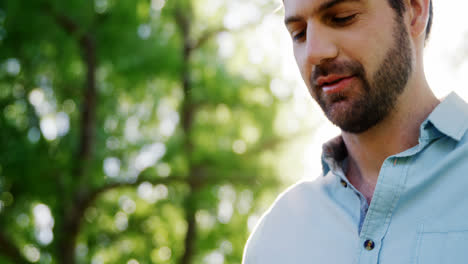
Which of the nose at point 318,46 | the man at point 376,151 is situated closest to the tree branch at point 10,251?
the man at point 376,151

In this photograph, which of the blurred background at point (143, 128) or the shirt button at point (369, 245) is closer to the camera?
the shirt button at point (369, 245)

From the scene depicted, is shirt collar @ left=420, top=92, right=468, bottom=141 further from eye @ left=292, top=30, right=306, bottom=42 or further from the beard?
eye @ left=292, top=30, right=306, bottom=42

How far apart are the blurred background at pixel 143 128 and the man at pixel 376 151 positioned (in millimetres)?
5175

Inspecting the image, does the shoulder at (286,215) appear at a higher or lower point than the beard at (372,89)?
lower

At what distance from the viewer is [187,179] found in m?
7.25

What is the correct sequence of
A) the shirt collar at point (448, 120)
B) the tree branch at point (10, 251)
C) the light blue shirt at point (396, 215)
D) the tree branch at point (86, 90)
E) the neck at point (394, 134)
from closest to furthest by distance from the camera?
the light blue shirt at point (396, 215), the shirt collar at point (448, 120), the neck at point (394, 134), the tree branch at point (86, 90), the tree branch at point (10, 251)

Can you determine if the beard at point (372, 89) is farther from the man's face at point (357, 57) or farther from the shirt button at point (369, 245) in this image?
the shirt button at point (369, 245)

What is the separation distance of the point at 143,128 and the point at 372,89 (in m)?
6.82

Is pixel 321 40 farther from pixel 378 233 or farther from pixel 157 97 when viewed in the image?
pixel 157 97

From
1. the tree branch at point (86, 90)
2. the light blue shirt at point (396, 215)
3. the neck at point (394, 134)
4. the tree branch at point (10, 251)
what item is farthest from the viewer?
the tree branch at point (10, 251)

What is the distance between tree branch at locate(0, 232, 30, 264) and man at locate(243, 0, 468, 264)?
5992 mm

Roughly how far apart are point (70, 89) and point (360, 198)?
6.56 m

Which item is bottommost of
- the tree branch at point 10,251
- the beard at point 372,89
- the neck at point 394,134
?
the tree branch at point 10,251

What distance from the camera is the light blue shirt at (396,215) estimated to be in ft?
4.09
